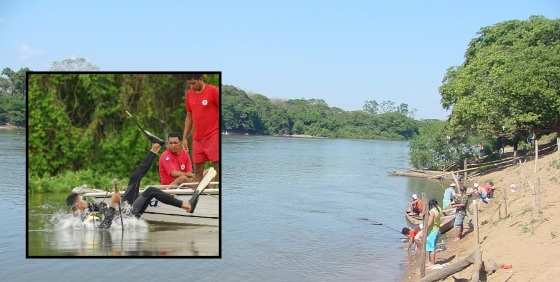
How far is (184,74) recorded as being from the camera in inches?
372

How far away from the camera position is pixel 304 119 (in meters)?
119

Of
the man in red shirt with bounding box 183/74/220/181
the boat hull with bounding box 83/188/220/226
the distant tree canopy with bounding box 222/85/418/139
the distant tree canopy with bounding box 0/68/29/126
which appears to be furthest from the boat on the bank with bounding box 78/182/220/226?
the distant tree canopy with bounding box 222/85/418/139

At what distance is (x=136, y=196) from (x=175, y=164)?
2.59 ft

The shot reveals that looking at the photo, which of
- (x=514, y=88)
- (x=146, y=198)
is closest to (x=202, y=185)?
(x=146, y=198)

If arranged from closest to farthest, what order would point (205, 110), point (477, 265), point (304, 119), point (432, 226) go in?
point (205, 110) < point (477, 265) < point (432, 226) < point (304, 119)

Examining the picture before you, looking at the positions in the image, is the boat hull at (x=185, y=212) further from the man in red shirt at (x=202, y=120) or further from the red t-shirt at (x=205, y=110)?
the red t-shirt at (x=205, y=110)

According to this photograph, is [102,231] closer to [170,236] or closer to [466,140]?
[170,236]

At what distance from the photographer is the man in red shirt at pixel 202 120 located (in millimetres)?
9406

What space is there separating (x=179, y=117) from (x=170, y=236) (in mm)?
1992

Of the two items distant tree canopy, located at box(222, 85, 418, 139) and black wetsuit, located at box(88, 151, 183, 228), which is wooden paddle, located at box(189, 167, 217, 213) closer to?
black wetsuit, located at box(88, 151, 183, 228)

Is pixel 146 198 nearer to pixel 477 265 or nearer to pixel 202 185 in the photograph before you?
pixel 202 185

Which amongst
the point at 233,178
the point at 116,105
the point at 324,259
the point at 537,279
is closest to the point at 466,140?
the point at 233,178

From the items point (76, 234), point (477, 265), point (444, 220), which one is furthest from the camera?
point (444, 220)

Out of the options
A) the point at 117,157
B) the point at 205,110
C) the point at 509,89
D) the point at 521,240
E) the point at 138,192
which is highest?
the point at 509,89
